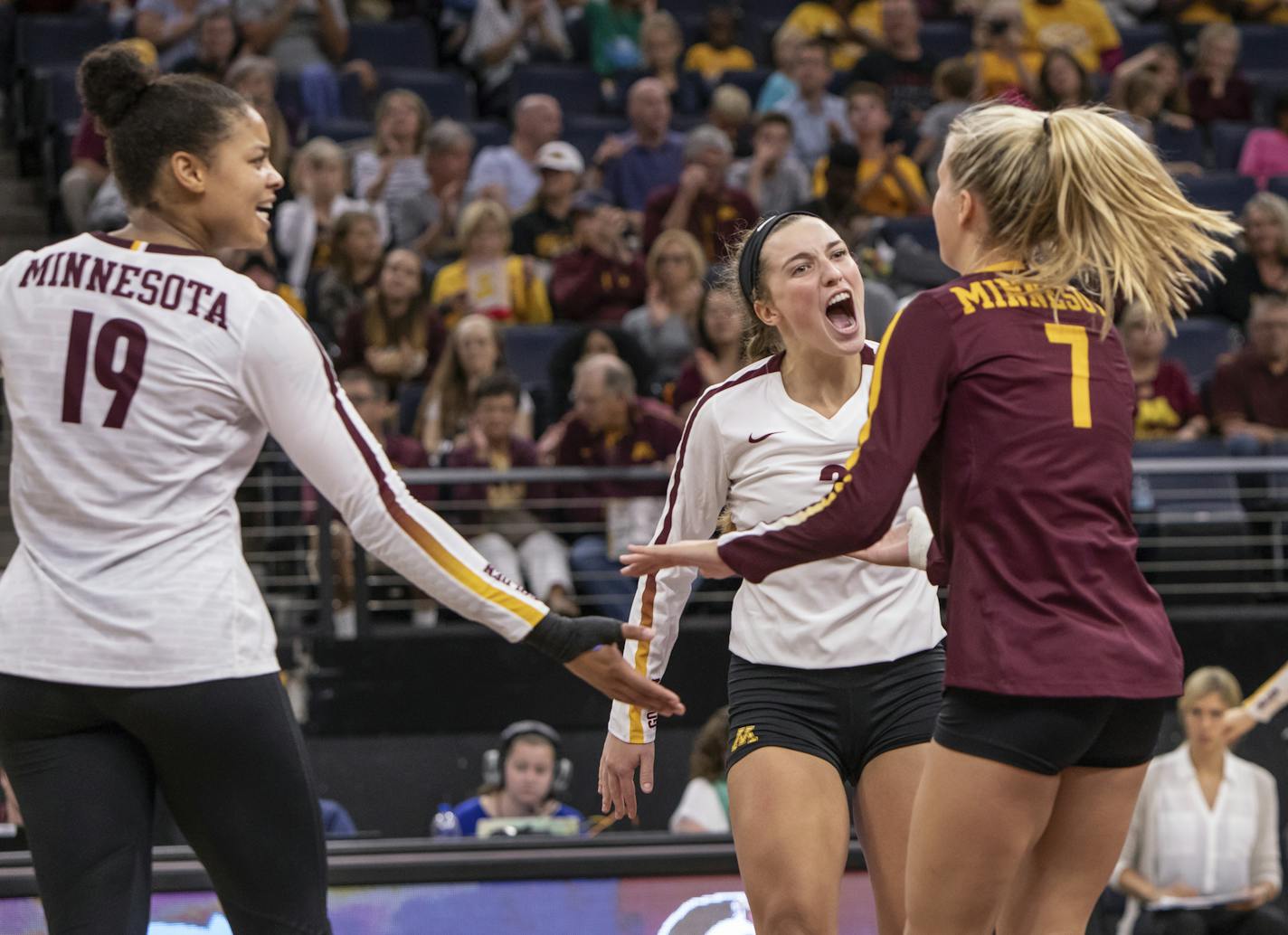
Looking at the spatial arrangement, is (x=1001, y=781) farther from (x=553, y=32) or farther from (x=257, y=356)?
(x=553, y=32)

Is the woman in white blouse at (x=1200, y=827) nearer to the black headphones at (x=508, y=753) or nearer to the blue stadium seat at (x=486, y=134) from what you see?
the black headphones at (x=508, y=753)

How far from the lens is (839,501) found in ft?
8.45

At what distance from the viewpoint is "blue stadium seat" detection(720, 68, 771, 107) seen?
11.0m

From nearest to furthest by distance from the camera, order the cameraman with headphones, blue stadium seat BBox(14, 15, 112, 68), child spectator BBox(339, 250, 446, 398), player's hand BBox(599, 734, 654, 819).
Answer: player's hand BBox(599, 734, 654, 819) < the cameraman with headphones < child spectator BBox(339, 250, 446, 398) < blue stadium seat BBox(14, 15, 112, 68)

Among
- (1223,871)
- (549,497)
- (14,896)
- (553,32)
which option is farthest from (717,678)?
(553,32)

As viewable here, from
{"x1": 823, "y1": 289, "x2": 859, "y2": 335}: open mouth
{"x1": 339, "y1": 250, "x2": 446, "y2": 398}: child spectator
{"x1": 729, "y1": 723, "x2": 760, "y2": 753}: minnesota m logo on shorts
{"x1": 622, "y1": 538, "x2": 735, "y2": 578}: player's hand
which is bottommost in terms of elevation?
{"x1": 729, "y1": 723, "x2": 760, "y2": 753}: minnesota m logo on shorts

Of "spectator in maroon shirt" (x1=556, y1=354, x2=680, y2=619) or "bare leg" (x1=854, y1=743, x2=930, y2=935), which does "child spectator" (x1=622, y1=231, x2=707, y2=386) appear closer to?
"spectator in maroon shirt" (x1=556, y1=354, x2=680, y2=619)

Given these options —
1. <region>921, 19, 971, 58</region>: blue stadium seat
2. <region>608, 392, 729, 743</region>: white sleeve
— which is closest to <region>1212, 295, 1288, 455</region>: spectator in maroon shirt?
<region>921, 19, 971, 58</region>: blue stadium seat

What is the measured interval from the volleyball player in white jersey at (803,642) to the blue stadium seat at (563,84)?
750 cm

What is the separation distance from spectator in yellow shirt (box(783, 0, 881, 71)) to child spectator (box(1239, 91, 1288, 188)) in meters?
2.40

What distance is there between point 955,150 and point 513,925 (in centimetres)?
233

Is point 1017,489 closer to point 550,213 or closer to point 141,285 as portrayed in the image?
point 141,285

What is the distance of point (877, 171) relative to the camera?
31.9ft

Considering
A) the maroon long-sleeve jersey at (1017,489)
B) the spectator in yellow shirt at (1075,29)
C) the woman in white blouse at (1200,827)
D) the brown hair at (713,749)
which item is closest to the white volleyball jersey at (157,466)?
the maroon long-sleeve jersey at (1017,489)
